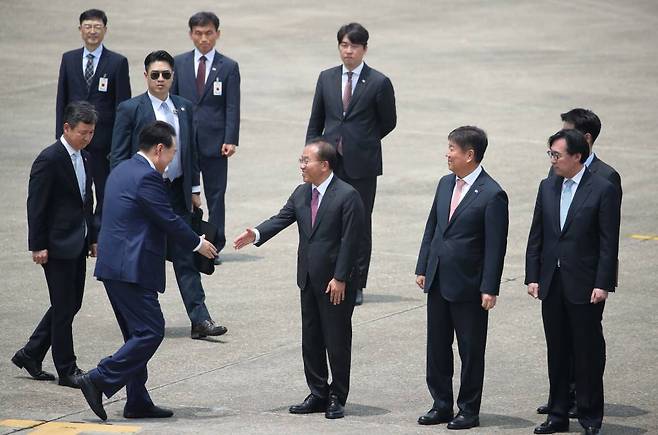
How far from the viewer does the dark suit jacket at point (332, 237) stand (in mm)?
9188

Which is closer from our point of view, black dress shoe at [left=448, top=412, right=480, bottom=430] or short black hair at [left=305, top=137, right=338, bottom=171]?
black dress shoe at [left=448, top=412, right=480, bottom=430]

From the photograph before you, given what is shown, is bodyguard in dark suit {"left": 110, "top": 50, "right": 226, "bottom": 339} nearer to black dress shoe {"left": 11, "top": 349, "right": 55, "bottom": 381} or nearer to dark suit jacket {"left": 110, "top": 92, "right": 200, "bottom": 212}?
dark suit jacket {"left": 110, "top": 92, "right": 200, "bottom": 212}

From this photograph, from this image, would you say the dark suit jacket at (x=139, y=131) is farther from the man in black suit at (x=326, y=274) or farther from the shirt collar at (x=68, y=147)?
the man in black suit at (x=326, y=274)

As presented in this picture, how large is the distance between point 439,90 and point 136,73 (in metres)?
4.89

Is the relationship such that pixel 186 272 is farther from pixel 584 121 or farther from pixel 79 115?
pixel 584 121

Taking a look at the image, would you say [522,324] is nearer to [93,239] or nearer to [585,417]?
[585,417]

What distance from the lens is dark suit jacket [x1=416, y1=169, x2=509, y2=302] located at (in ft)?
29.5

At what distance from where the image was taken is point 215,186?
13.6 m

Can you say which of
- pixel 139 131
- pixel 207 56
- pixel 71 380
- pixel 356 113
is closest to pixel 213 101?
pixel 207 56

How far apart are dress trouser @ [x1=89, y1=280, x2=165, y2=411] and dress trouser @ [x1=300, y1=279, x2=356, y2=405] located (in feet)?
3.28

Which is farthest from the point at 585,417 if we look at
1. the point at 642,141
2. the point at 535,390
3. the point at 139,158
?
the point at 642,141

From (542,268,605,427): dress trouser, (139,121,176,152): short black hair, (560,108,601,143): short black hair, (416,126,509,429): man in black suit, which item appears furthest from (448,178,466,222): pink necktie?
(139,121,176,152): short black hair

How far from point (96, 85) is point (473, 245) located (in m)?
5.51

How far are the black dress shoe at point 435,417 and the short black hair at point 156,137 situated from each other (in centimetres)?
246
